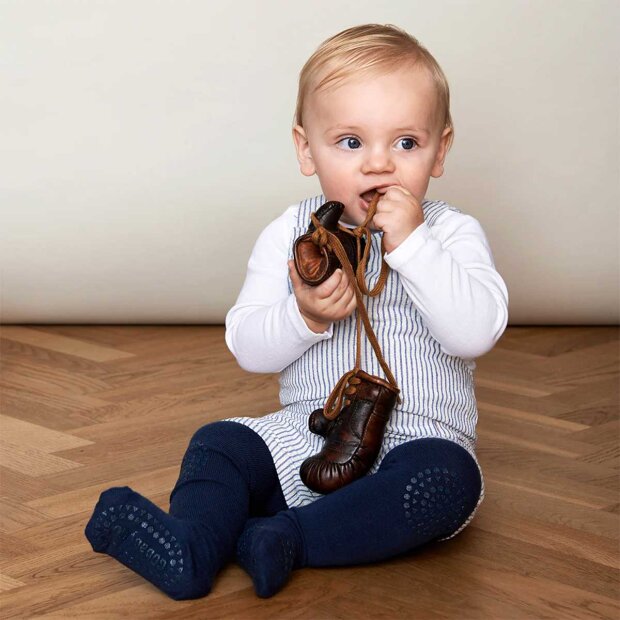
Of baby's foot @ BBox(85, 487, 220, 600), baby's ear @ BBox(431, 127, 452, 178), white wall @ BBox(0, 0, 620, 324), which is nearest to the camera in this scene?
baby's foot @ BBox(85, 487, 220, 600)

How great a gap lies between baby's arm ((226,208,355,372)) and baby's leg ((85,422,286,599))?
87 mm

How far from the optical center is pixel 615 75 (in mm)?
1714

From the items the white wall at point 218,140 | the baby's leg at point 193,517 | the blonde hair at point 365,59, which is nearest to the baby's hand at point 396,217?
the blonde hair at point 365,59

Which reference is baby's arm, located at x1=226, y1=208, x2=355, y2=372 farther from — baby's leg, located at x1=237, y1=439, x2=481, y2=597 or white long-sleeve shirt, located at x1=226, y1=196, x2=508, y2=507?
baby's leg, located at x1=237, y1=439, x2=481, y2=597

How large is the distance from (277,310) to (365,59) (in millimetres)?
250

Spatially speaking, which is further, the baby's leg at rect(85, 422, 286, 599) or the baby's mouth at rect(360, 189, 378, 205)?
the baby's mouth at rect(360, 189, 378, 205)

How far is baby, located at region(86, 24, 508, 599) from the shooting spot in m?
0.87

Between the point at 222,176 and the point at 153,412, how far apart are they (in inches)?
19.0

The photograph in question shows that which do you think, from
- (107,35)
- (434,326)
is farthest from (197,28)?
(434,326)

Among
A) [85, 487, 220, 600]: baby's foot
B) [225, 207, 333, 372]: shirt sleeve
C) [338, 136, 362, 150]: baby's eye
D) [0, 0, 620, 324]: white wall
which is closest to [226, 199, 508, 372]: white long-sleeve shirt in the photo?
[225, 207, 333, 372]: shirt sleeve

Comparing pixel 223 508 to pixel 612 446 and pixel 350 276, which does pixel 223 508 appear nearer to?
pixel 350 276

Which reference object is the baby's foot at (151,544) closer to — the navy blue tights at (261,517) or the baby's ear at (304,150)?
the navy blue tights at (261,517)

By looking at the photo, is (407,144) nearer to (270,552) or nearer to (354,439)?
(354,439)

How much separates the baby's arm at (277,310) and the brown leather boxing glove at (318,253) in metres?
0.01
